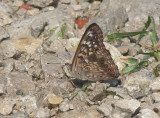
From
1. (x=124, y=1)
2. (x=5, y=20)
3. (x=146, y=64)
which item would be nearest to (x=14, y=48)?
(x=5, y=20)

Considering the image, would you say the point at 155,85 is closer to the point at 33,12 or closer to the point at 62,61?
the point at 62,61

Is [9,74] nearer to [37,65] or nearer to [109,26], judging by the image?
[37,65]

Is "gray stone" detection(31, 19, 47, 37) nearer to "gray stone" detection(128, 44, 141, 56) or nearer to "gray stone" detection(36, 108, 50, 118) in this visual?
"gray stone" detection(128, 44, 141, 56)

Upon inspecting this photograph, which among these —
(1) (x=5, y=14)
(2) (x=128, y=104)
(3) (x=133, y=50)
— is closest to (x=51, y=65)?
(3) (x=133, y=50)

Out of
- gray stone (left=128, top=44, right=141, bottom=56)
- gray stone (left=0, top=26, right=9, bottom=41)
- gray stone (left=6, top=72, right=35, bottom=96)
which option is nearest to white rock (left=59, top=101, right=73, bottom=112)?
gray stone (left=6, top=72, right=35, bottom=96)

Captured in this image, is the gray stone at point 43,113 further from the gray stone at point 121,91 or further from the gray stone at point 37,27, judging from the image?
the gray stone at point 37,27

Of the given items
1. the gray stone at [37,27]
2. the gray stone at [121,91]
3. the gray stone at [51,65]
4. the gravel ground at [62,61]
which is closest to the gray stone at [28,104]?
the gravel ground at [62,61]
